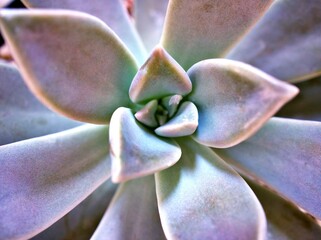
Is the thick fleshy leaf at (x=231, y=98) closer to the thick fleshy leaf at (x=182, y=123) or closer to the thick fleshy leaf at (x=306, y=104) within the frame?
the thick fleshy leaf at (x=182, y=123)

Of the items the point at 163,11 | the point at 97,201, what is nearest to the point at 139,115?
the point at 97,201

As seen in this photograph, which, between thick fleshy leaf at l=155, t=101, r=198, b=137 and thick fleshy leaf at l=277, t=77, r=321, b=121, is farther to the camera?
thick fleshy leaf at l=277, t=77, r=321, b=121

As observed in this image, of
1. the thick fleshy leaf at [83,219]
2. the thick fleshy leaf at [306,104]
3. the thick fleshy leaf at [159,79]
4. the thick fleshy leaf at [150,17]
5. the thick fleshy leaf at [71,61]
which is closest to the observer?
the thick fleshy leaf at [71,61]

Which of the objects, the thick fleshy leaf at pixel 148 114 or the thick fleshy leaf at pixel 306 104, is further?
the thick fleshy leaf at pixel 306 104

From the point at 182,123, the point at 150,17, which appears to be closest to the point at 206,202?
the point at 182,123

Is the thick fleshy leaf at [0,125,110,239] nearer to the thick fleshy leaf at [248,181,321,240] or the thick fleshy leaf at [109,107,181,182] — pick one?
the thick fleshy leaf at [109,107,181,182]

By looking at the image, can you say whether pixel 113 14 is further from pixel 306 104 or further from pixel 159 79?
pixel 306 104

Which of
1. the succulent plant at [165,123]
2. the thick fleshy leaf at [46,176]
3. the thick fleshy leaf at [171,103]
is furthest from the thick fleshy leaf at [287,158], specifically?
the thick fleshy leaf at [46,176]

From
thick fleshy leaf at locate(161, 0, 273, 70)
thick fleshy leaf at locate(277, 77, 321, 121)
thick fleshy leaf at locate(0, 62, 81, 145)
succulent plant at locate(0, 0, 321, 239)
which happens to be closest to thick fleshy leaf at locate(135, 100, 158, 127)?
succulent plant at locate(0, 0, 321, 239)
